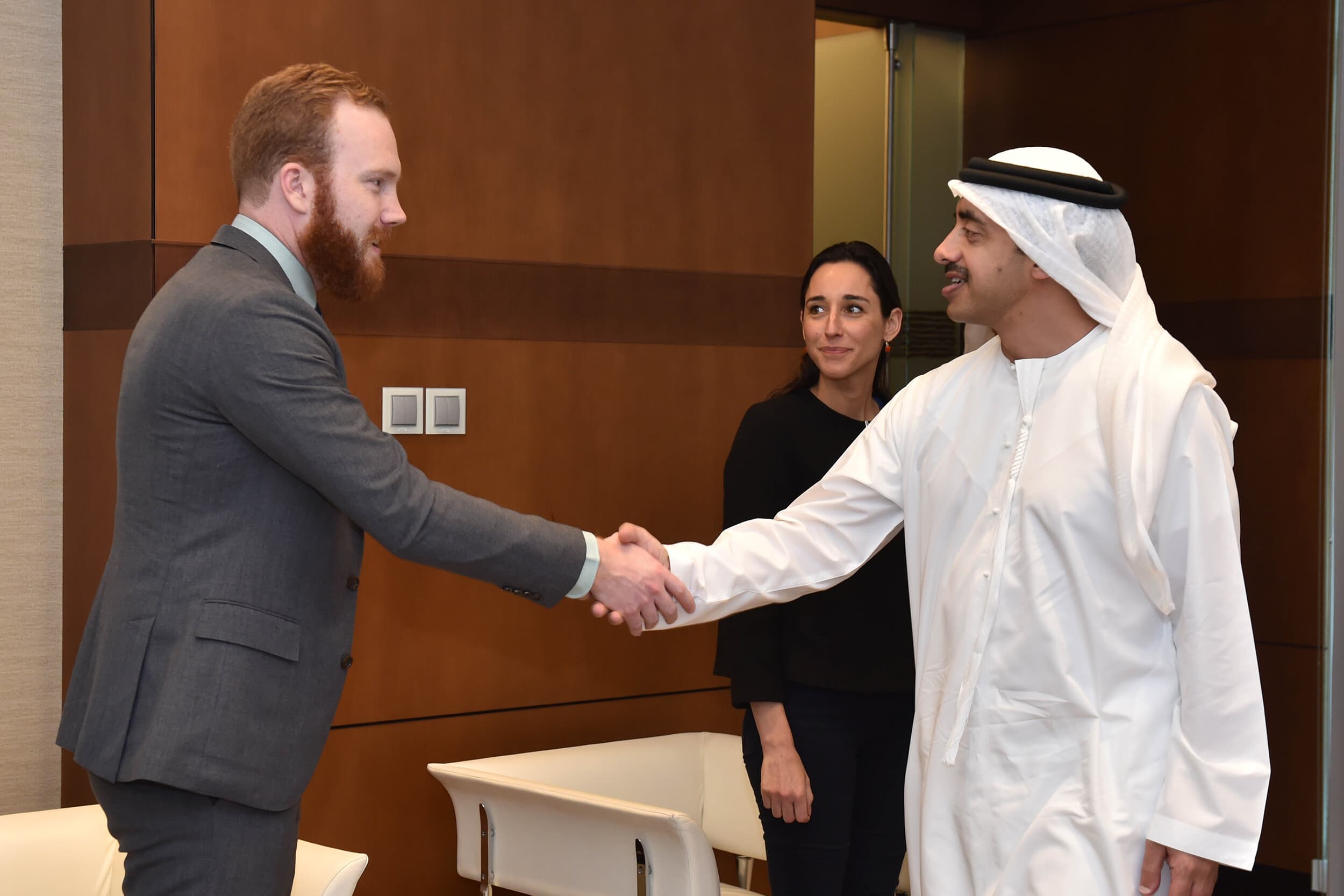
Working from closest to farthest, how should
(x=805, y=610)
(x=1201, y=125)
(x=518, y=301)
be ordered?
(x=805, y=610)
(x=518, y=301)
(x=1201, y=125)

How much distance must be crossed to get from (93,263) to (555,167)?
1257 millimetres

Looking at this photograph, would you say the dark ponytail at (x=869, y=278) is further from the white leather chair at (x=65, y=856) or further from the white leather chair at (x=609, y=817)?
the white leather chair at (x=65, y=856)

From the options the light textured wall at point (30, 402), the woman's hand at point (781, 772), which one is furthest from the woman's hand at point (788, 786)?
the light textured wall at point (30, 402)

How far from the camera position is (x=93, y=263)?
3.58 metres

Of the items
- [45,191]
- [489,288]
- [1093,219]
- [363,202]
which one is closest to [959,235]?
[1093,219]

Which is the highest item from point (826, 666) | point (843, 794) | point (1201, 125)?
point (1201, 125)

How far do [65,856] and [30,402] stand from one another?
4.01 feet

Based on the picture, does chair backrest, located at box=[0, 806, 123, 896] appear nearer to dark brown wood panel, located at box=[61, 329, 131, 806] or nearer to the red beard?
dark brown wood panel, located at box=[61, 329, 131, 806]

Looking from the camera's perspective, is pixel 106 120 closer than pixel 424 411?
Yes

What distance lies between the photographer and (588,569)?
2586 mm

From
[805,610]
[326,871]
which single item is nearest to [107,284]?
[326,871]

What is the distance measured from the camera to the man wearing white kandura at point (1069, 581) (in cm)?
212

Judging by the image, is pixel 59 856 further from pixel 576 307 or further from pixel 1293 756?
pixel 1293 756

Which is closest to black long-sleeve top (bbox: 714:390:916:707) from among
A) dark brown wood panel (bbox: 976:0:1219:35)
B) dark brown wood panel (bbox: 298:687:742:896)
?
dark brown wood panel (bbox: 298:687:742:896)
